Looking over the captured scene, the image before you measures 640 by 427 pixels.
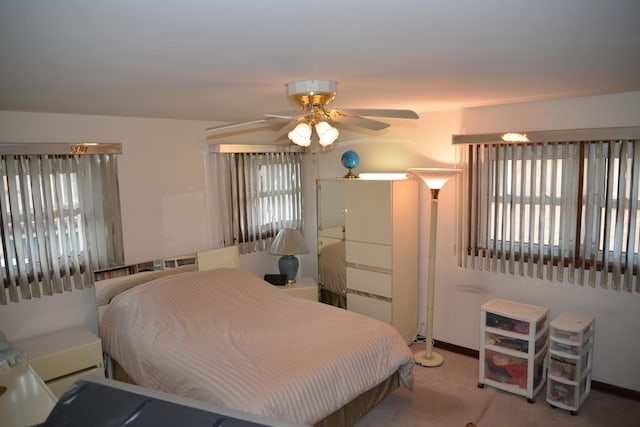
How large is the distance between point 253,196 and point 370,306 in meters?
1.68

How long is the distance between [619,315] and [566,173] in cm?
116

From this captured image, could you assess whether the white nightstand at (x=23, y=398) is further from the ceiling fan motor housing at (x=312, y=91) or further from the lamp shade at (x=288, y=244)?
the lamp shade at (x=288, y=244)

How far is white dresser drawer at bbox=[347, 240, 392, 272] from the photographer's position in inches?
163

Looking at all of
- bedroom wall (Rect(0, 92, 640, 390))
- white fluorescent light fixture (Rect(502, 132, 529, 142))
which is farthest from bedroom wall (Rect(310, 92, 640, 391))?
white fluorescent light fixture (Rect(502, 132, 529, 142))

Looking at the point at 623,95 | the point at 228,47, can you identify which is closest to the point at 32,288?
the point at 228,47

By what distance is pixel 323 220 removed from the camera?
15.5 feet

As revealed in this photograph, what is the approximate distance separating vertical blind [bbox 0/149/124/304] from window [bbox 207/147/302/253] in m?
1.02

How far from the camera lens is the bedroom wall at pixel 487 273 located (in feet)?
11.1

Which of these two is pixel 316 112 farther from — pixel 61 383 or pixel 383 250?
pixel 61 383

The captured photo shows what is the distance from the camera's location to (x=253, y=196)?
15.7ft

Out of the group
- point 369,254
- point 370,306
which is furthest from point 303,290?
point 369,254

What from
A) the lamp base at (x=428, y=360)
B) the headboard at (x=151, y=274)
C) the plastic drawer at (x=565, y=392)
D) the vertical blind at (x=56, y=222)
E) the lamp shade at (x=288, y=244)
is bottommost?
the lamp base at (x=428, y=360)

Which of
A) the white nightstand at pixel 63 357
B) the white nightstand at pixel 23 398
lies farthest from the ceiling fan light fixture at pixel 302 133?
the white nightstand at pixel 63 357

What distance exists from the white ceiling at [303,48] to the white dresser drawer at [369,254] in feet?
5.66
